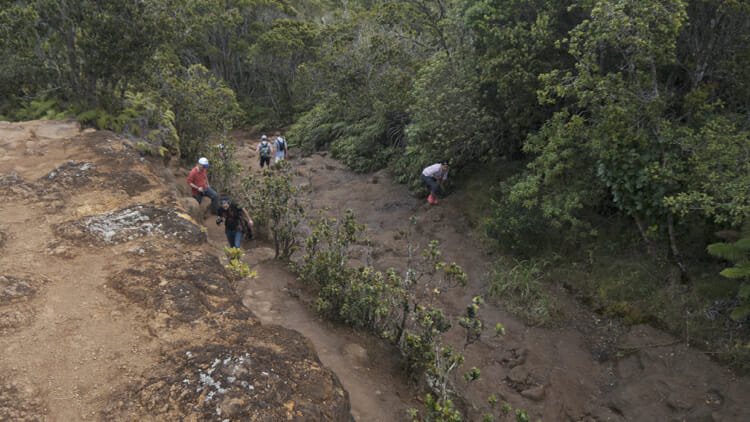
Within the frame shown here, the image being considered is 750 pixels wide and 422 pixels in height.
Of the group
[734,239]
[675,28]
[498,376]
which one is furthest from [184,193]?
[734,239]

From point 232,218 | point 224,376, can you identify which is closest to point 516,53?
point 232,218

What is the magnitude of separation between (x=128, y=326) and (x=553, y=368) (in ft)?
17.7

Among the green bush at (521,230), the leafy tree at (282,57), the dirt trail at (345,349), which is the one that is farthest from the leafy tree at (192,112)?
the leafy tree at (282,57)

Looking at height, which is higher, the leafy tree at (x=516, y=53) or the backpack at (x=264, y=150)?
the leafy tree at (x=516, y=53)

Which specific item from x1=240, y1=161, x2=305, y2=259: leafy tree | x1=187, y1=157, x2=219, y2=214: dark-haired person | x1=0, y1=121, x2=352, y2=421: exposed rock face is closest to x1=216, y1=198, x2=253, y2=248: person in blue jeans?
x1=240, y1=161, x2=305, y2=259: leafy tree

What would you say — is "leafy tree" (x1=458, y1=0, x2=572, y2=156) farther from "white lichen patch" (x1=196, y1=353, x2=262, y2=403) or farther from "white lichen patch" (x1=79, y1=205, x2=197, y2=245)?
"white lichen patch" (x1=196, y1=353, x2=262, y2=403)

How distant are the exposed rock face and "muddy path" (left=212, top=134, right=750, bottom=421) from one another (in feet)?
3.85

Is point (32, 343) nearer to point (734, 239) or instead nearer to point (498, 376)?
point (498, 376)

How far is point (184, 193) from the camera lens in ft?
32.8

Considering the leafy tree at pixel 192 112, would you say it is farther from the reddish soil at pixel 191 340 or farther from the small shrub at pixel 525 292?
the small shrub at pixel 525 292

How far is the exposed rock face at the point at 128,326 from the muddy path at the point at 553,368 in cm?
117

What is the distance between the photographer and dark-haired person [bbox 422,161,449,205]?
36.8ft

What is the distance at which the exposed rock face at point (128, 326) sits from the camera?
3049 millimetres

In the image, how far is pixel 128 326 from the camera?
12.3 ft
